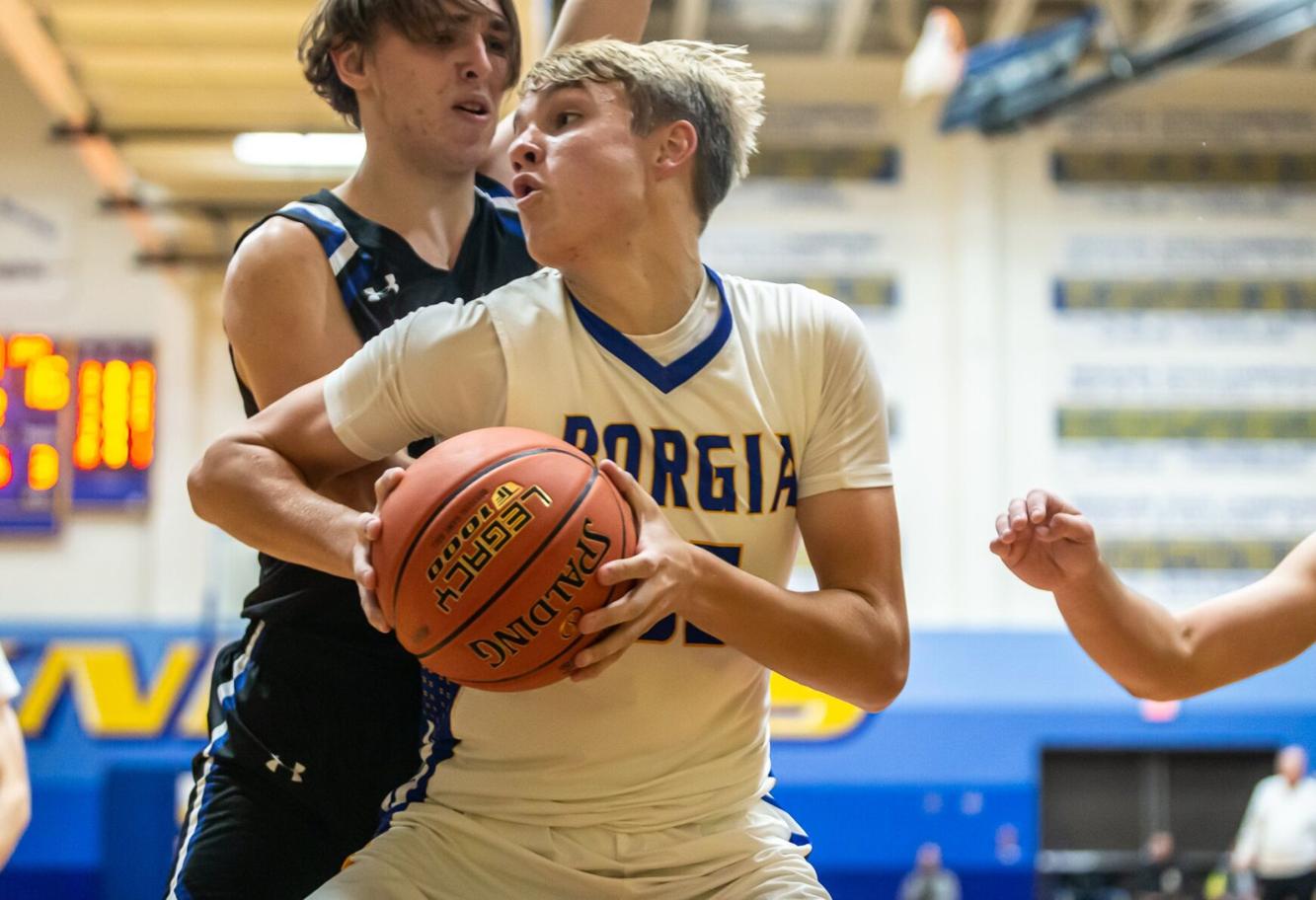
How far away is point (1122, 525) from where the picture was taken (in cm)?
1475

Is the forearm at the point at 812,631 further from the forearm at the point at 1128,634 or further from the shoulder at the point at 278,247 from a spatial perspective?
the shoulder at the point at 278,247

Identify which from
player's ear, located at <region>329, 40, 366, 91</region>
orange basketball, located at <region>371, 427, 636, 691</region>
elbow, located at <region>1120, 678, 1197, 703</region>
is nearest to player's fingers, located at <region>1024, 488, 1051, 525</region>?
elbow, located at <region>1120, 678, 1197, 703</region>

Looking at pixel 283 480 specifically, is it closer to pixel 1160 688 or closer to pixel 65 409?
pixel 1160 688

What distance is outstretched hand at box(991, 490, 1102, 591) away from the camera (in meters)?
2.49

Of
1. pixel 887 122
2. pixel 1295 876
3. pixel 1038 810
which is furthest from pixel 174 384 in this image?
pixel 1295 876

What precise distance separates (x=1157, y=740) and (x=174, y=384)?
971 centimetres

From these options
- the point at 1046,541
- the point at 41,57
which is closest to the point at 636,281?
the point at 1046,541

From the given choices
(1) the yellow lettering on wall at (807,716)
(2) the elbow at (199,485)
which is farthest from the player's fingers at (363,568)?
(1) the yellow lettering on wall at (807,716)

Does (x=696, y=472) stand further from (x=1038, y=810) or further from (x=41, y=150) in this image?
(x=41, y=150)

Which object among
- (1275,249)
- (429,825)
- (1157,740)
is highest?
(1275,249)

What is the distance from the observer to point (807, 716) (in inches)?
504

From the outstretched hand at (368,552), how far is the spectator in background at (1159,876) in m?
12.0

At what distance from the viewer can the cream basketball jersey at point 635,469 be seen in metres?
2.29

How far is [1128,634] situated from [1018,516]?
0.34 metres
